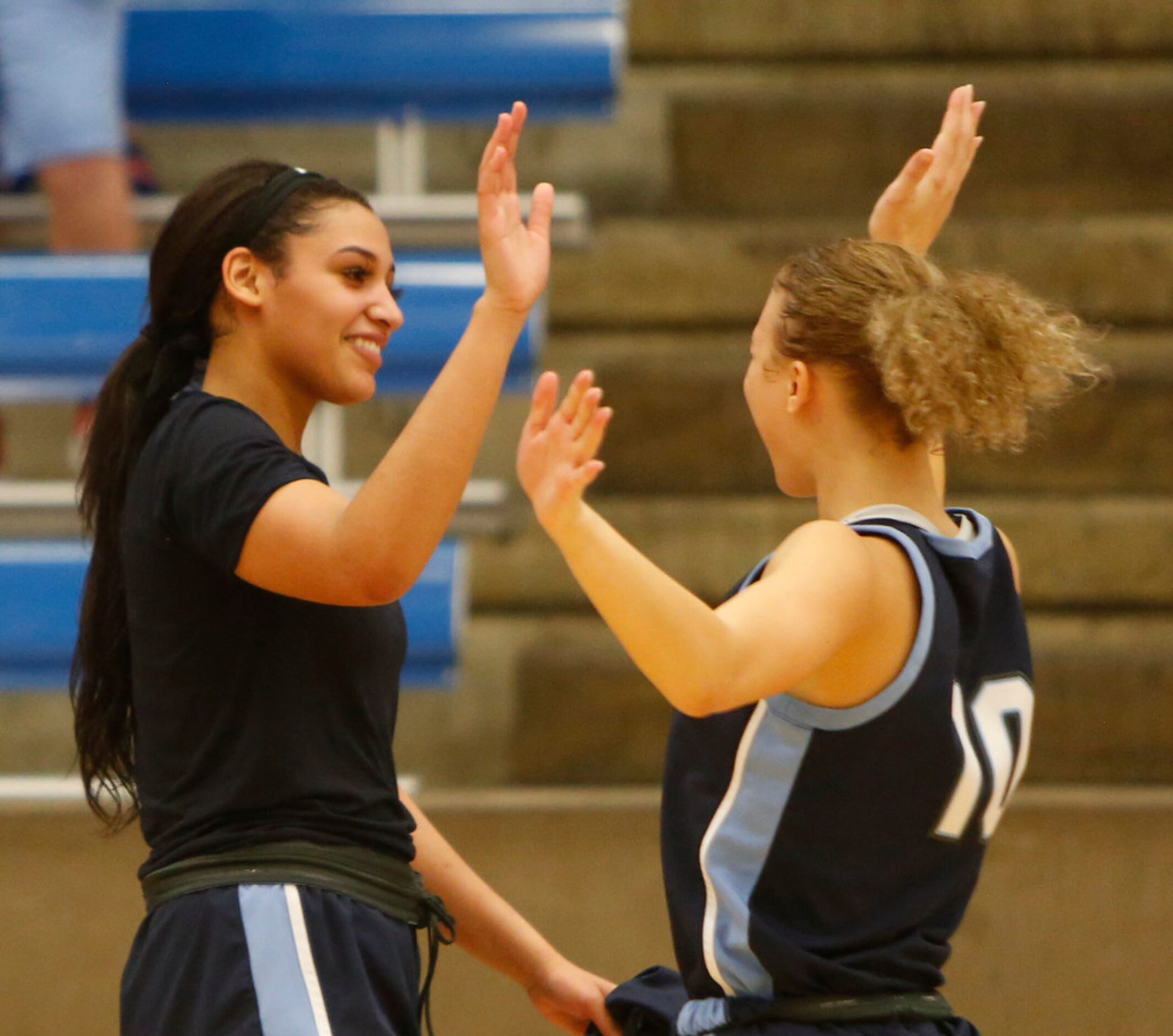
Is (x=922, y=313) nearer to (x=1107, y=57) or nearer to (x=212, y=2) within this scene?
(x=212, y=2)

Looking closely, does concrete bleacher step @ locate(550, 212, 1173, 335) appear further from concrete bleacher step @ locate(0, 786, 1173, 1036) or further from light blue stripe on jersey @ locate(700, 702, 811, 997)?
light blue stripe on jersey @ locate(700, 702, 811, 997)

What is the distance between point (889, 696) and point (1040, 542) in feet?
6.32

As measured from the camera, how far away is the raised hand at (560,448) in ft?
3.34

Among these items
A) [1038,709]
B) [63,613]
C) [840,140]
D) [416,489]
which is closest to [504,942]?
[416,489]

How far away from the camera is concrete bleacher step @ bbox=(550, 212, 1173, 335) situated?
3.33 m

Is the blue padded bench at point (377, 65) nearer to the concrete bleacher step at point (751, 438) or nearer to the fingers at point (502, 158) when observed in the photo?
the concrete bleacher step at point (751, 438)

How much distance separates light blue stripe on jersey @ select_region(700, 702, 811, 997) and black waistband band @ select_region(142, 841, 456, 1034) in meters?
0.24

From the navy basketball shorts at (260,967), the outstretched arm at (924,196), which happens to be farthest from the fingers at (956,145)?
the navy basketball shorts at (260,967)

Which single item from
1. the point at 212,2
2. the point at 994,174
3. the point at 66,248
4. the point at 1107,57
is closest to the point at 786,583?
the point at 66,248

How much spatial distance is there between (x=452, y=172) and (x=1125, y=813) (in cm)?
228

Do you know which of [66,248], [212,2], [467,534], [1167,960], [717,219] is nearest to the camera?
[1167,960]

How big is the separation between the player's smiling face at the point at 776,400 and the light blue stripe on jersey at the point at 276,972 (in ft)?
1.61

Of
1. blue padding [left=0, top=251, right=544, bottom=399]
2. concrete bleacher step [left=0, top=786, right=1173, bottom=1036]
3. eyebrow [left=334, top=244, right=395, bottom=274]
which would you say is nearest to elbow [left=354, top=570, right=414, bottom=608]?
eyebrow [left=334, top=244, right=395, bottom=274]

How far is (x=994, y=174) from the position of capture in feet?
12.0
